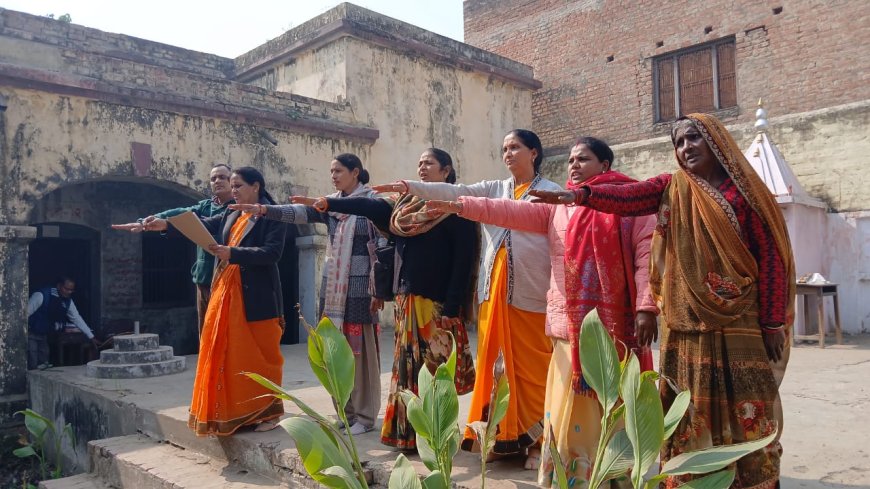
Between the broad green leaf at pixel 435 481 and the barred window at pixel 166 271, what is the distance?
931 cm

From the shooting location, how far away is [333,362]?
57.7 inches

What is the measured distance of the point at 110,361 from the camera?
6.14 meters

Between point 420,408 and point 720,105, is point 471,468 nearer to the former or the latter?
point 420,408

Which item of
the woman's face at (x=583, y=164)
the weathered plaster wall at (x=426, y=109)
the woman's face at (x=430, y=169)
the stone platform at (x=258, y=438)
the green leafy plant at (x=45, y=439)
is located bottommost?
the green leafy plant at (x=45, y=439)

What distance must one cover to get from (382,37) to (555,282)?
7.58 m

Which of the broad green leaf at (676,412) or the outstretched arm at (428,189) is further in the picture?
the outstretched arm at (428,189)

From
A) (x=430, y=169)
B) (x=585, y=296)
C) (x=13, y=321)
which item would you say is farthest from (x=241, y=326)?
(x=13, y=321)

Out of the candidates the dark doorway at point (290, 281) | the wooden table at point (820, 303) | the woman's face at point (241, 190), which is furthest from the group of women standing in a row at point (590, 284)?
the wooden table at point (820, 303)

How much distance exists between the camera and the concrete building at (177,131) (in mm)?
6320

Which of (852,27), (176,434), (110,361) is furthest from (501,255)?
(852,27)

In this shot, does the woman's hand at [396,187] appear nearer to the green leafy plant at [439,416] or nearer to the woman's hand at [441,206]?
the woman's hand at [441,206]

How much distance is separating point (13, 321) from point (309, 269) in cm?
332

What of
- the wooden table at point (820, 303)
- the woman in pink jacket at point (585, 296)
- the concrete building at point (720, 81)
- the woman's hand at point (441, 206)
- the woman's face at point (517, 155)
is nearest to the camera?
→ the woman in pink jacket at point (585, 296)

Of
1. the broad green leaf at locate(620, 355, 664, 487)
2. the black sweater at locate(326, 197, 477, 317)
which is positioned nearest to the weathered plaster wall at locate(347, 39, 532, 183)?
the black sweater at locate(326, 197, 477, 317)
